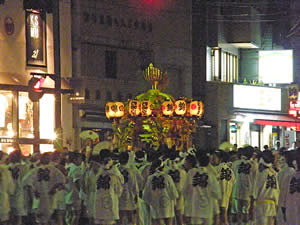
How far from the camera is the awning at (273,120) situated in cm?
4022

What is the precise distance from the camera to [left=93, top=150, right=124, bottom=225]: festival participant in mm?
14109

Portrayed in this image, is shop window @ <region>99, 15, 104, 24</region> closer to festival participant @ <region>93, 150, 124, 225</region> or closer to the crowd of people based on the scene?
the crowd of people

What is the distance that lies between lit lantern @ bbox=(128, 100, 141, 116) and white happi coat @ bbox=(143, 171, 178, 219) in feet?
36.4

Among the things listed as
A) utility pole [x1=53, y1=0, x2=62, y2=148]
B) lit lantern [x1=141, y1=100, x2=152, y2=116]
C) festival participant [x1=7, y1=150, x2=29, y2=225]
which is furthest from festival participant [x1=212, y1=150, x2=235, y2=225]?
utility pole [x1=53, y1=0, x2=62, y2=148]

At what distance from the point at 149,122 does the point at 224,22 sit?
638 inches

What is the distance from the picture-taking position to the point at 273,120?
4088 centimetres

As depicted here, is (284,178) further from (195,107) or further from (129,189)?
(195,107)

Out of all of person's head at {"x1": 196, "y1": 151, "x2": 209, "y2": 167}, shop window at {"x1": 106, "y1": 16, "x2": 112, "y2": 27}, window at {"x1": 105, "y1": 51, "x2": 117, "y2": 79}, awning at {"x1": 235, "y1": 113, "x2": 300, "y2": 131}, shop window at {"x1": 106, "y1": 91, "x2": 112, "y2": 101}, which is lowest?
person's head at {"x1": 196, "y1": 151, "x2": 209, "y2": 167}

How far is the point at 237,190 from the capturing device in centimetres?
1630

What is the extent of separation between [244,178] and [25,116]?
13.9 metres

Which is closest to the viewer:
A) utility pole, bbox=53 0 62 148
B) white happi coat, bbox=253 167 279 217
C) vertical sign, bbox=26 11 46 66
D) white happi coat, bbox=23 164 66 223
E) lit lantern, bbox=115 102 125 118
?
white happi coat, bbox=23 164 66 223

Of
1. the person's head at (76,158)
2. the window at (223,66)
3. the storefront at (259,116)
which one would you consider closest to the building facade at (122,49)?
the window at (223,66)

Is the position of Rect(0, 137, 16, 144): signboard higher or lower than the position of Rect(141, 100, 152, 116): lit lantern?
lower

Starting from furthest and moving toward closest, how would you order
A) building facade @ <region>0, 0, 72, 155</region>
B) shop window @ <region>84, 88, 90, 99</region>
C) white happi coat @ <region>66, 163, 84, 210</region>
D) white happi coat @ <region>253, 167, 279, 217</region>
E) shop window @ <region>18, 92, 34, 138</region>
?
shop window @ <region>84, 88, 90, 99</region>
shop window @ <region>18, 92, 34, 138</region>
building facade @ <region>0, 0, 72, 155</region>
white happi coat @ <region>66, 163, 84, 210</region>
white happi coat @ <region>253, 167, 279, 217</region>
